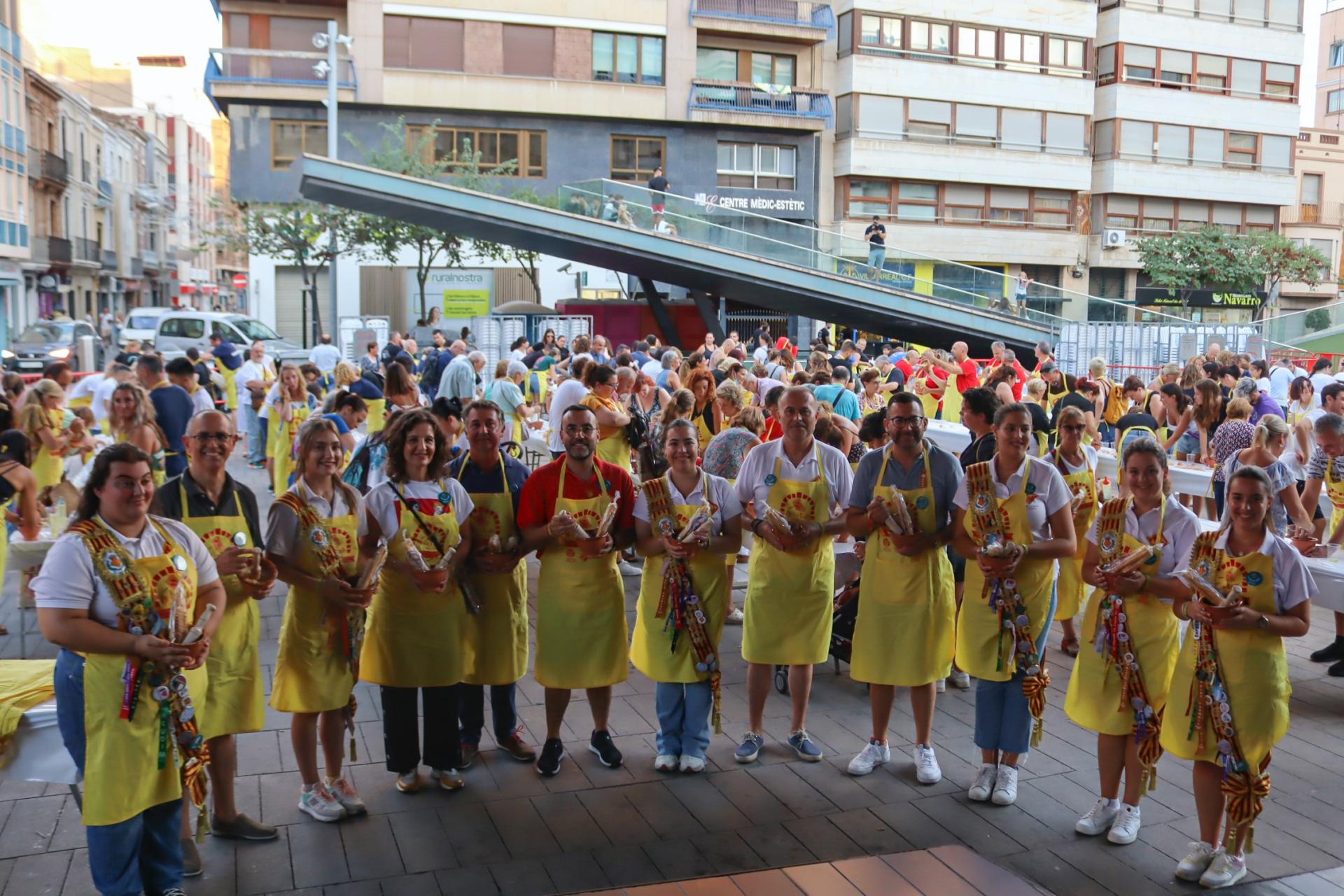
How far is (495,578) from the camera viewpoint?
18.4 ft

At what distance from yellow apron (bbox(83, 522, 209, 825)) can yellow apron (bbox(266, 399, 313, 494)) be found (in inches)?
279

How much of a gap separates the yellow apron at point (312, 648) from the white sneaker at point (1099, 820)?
3.36 meters

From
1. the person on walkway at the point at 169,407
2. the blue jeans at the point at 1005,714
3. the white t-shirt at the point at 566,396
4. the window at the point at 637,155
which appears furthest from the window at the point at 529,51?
the blue jeans at the point at 1005,714

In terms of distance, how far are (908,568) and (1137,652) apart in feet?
3.67

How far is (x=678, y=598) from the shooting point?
5.73 m

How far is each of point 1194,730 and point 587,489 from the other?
2840 mm

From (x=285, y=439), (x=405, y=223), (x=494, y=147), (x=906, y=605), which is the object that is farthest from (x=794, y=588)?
(x=494, y=147)

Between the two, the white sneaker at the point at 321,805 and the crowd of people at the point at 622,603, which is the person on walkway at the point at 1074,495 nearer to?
the crowd of people at the point at 622,603

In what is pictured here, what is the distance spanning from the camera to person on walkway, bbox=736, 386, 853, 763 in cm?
585

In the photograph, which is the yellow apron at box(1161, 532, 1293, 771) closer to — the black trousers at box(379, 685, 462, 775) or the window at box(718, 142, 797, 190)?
the black trousers at box(379, 685, 462, 775)

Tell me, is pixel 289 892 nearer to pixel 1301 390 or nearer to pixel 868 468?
pixel 868 468

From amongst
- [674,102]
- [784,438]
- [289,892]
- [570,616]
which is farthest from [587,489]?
[674,102]

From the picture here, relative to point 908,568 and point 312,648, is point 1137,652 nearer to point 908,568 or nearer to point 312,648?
point 908,568

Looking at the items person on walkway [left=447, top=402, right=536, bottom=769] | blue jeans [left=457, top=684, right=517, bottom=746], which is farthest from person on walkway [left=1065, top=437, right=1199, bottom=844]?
blue jeans [left=457, top=684, right=517, bottom=746]
